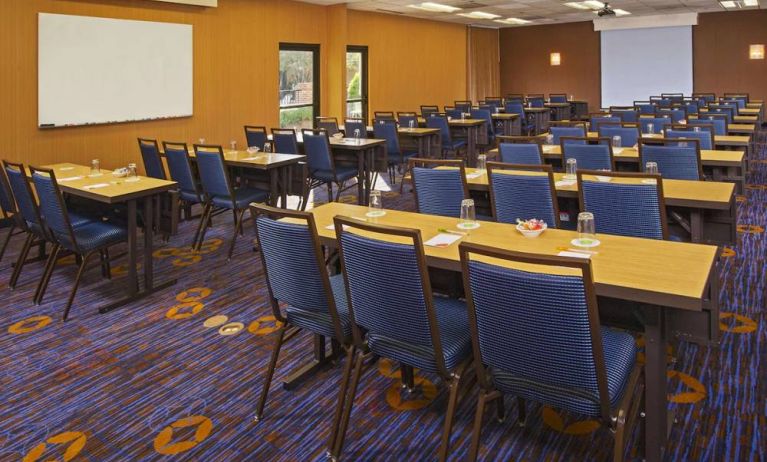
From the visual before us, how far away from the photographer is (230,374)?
10.9ft

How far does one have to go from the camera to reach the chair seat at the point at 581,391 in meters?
2.01

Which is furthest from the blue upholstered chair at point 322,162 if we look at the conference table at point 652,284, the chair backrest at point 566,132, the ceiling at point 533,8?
the ceiling at point 533,8

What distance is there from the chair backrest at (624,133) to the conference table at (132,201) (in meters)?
4.45

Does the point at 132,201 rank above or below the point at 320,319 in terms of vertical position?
above

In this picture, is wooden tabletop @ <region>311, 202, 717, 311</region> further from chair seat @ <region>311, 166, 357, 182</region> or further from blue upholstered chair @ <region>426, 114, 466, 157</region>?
blue upholstered chair @ <region>426, 114, 466, 157</region>

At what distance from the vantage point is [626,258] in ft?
7.90

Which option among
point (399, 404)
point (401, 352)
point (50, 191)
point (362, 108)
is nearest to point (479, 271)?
point (401, 352)

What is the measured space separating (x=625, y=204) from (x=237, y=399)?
2351 mm

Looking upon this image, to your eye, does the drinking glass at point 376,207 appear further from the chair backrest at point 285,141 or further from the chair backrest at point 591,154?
the chair backrest at point 285,141

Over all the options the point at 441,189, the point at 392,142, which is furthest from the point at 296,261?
the point at 392,142

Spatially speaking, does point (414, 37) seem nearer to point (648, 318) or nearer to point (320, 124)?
point (320, 124)

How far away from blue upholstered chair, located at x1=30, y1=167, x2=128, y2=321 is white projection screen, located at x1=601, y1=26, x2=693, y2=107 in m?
16.6

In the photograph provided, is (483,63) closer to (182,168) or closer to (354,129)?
(354,129)

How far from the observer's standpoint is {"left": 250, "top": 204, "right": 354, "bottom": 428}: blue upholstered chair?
247 centimetres
